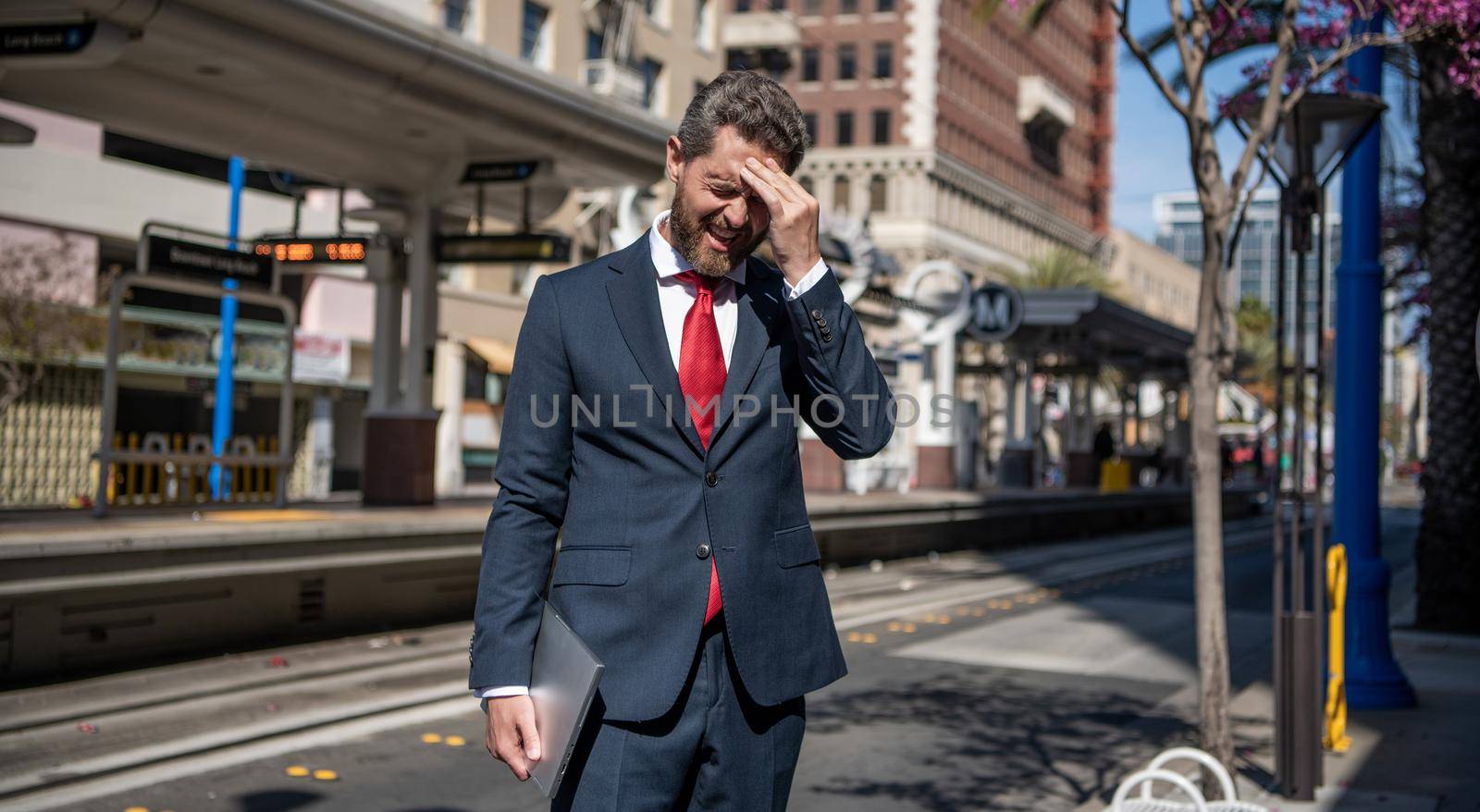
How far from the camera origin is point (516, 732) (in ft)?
8.99

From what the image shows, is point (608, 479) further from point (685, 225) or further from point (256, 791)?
point (256, 791)

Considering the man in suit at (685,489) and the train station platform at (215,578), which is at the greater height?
the man in suit at (685,489)

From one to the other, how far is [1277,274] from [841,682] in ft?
15.9

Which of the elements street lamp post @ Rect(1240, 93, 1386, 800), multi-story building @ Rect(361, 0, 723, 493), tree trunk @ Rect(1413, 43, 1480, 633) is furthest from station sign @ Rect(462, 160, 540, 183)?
multi-story building @ Rect(361, 0, 723, 493)

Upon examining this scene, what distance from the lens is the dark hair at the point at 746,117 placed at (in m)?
2.75

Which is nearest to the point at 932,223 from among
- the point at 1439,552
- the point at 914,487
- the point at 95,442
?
the point at 914,487

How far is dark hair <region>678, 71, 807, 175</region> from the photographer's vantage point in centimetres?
275

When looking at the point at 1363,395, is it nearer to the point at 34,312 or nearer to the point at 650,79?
the point at 34,312

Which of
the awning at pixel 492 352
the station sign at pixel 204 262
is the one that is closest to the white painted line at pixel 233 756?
the station sign at pixel 204 262

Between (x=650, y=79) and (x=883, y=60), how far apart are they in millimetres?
28876

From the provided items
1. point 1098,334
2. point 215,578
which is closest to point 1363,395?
point 215,578

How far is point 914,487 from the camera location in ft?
97.2

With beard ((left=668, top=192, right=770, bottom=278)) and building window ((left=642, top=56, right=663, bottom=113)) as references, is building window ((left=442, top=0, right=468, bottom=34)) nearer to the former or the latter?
building window ((left=642, top=56, right=663, bottom=113))

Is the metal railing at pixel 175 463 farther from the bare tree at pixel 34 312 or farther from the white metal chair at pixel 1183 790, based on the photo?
the bare tree at pixel 34 312
